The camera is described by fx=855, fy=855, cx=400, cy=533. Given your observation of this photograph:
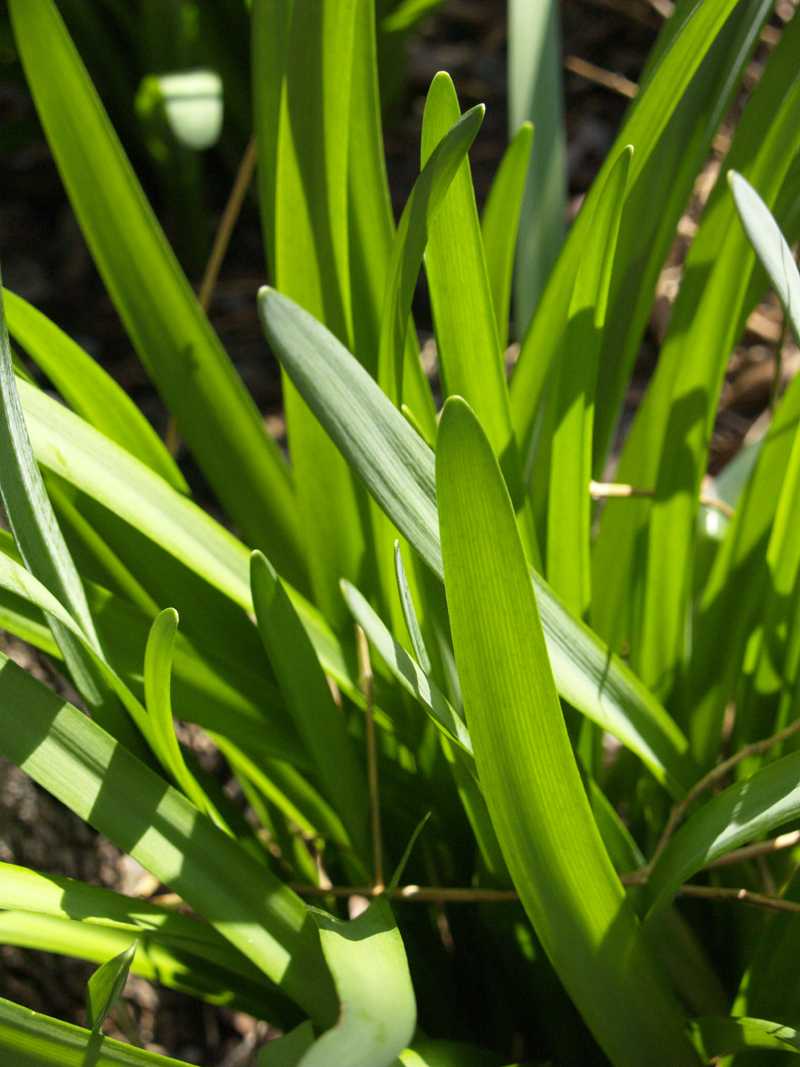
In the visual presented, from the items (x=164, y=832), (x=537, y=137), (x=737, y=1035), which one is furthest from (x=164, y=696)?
(x=537, y=137)

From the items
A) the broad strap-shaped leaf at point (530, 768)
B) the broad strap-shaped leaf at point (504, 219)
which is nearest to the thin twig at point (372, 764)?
the broad strap-shaped leaf at point (530, 768)

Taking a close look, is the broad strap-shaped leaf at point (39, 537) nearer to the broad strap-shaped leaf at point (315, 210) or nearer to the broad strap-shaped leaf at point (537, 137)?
the broad strap-shaped leaf at point (315, 210)

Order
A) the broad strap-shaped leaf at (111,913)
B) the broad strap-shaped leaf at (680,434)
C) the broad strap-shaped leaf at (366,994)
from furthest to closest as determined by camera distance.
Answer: the broad strap-shaped leaf at (680,434) < the broad strap-shaped leaf at (111,913) < the broad strap-shaped leaf at (366,994)

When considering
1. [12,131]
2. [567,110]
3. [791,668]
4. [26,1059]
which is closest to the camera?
[26,1059]

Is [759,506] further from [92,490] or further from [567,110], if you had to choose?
[567,110]

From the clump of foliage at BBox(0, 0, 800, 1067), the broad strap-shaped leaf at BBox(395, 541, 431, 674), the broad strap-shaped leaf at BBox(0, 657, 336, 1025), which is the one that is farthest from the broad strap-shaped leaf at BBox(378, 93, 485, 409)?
the broad strap-shaped leaf at BBox(0, 657, 336, 1025)

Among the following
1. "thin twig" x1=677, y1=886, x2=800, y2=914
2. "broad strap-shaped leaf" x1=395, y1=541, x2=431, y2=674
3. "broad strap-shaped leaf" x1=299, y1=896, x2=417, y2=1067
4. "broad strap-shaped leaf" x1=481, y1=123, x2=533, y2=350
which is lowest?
"thin twig" x1=677, y1=886, x2=800, y2=914

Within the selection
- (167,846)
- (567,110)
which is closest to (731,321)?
(167,846)

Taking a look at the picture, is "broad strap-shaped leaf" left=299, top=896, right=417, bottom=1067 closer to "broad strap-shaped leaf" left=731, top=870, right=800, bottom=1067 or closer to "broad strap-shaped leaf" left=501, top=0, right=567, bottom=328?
"broad strap-shaped leaf" left=731, top=870, right=800, bottom=1067
